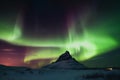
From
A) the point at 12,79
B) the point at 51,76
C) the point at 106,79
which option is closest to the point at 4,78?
the point at 12,79

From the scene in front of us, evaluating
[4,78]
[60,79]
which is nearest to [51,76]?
[60,79]

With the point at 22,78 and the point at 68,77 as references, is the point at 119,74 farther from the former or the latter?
the point at 22,78

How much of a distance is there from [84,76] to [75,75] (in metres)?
2.54

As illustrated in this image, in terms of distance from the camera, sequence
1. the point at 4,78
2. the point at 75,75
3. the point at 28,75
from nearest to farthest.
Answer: the point at 4,78, the point at 28,75, the point at 75,75

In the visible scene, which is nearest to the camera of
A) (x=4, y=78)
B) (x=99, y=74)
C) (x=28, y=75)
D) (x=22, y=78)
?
(x=4, y=78)

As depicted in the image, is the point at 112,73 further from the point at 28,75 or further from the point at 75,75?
the point at 28,75

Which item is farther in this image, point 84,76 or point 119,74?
point 119,74

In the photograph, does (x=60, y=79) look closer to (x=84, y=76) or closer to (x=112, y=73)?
(x=84, y=76)

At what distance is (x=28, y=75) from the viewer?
56500 millimetres

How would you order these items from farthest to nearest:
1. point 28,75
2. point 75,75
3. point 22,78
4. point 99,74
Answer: point 99,74, point 75,75, point 28,75, point 22,78

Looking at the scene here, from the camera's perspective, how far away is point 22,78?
2077 inches

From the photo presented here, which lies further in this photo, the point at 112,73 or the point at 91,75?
the point at 112,73

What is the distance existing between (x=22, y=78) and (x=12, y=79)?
3.09m

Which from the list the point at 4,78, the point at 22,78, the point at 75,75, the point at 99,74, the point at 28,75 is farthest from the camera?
the point at 99,74
